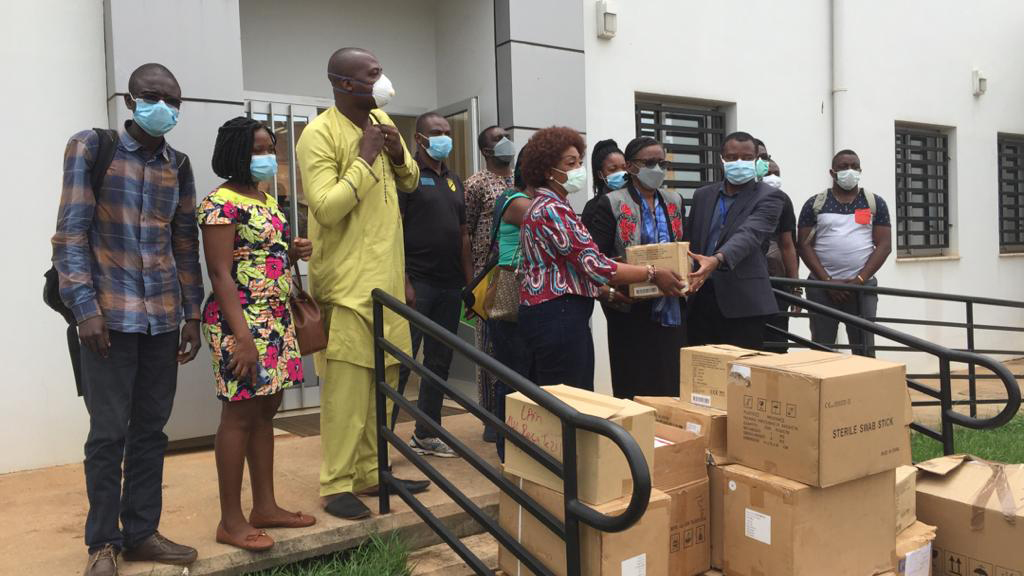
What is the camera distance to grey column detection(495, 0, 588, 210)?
5.57 meters

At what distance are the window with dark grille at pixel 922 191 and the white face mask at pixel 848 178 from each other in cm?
278

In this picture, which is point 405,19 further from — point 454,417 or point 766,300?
point 766,300

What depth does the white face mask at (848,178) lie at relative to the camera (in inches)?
238

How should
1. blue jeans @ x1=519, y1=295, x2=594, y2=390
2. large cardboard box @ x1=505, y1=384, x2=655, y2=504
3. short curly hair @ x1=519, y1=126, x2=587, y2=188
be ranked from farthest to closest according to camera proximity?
short curly hair @ x1=519, y1=126, x2=587, y2=188
blue jeans @ x1=519, y1=295, x2=594, y2=390
large cardboard box @ x1=505, y1=384, x2=655, y2=504

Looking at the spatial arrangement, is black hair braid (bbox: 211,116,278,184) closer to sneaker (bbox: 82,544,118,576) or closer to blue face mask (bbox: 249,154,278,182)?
blue face mask (bbox: 249,154,278,182)

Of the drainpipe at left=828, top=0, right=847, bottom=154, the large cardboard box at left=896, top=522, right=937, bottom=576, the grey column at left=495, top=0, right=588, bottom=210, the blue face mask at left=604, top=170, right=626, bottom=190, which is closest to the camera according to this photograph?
the large cardboard box at left=896, top=522, right=937, bottom=576

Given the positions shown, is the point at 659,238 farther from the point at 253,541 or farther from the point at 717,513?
the point at 253,541

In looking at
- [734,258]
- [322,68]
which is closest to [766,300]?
[734,258]

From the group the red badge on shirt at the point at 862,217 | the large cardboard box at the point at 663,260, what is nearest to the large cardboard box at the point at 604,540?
the large cardboard box at the point at 663,260

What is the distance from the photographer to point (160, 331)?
2.79m

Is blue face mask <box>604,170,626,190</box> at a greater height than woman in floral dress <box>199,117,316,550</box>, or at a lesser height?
greater

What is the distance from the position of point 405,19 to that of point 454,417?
9.48 feet

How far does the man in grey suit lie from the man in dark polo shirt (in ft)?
4.07

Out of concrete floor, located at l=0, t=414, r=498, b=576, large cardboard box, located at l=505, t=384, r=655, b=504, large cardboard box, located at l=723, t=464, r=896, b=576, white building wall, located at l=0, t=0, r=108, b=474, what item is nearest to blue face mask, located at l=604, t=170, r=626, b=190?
concrete floor, located at l=0, t=414, r=498, b=576
